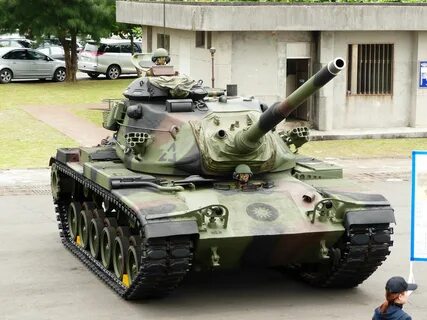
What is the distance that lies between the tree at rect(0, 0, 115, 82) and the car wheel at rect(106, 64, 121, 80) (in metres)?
3.51

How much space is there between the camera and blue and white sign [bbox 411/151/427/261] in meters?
12.1

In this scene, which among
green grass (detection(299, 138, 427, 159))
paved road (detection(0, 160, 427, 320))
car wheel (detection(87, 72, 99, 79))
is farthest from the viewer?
car wheel (detection(87, 72, 99, 79))

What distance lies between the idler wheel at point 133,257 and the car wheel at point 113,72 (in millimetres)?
29519

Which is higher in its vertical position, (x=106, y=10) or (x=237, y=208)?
(x=106, y=10)

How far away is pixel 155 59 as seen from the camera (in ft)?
54.7

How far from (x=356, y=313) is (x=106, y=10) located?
2718cm

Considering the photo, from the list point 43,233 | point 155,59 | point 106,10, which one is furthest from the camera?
point 106,10

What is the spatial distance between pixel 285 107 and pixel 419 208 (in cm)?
181

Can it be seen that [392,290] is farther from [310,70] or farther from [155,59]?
[310,70]

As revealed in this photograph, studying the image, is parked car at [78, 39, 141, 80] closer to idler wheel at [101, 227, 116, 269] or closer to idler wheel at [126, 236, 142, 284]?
idler wheel at [101, 227, 116, 269]

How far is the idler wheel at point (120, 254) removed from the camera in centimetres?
1415

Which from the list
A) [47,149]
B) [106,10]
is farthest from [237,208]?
[106,10]

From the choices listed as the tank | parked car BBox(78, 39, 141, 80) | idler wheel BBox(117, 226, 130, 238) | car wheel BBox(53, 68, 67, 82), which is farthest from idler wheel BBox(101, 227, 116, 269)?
parked car BBox(78, 39, 141, 80)

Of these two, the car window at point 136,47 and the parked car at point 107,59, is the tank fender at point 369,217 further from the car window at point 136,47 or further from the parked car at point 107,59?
the car window at point 136,47
